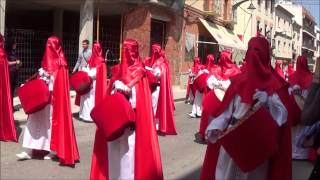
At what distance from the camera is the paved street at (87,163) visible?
25.2 ft

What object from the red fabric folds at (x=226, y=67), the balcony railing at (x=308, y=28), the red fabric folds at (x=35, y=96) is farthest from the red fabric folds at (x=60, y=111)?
the balcony railing at (x=308, y=28)

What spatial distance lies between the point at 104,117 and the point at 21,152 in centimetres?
328

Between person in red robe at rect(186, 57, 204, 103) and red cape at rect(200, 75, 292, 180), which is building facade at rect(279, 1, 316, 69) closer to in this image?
person in red robe at rect(186, 57, 204, 103)

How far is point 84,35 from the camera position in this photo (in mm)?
20406

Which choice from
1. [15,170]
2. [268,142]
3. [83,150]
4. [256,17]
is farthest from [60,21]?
[256,17]

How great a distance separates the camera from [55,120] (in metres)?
8.27

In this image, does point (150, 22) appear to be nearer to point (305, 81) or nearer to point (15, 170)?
point (305, 81)

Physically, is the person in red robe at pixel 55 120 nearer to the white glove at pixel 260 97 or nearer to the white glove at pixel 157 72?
the white glove at pixel 157 72

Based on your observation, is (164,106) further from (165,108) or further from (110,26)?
(110,26)

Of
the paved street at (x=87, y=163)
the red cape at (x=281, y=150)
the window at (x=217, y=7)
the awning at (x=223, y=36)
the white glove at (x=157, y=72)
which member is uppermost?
the window at (x=217, y=7)

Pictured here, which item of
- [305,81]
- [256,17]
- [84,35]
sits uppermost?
[256,17]

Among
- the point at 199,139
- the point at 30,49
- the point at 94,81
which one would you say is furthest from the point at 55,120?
the point at 30,49

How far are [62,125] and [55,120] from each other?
14 cm

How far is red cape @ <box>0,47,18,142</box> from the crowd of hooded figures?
0.02 m
